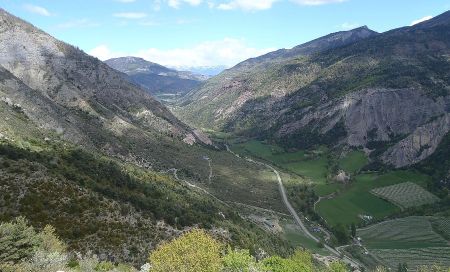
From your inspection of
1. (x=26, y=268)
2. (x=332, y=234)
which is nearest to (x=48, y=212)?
(x=26, y=268)

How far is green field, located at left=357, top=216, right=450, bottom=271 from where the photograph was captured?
134875mm

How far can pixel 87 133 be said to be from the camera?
535ft

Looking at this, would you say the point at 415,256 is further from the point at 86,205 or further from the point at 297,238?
the point at 86,205

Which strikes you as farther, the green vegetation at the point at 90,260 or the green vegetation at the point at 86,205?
the green vegetation at the point at 86,205

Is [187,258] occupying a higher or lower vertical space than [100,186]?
lower

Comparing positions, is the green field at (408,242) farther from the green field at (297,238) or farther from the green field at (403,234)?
the green field at (297,238)

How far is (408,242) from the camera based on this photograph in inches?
5960

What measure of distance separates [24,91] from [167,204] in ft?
302

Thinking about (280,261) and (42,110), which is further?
(42,110)

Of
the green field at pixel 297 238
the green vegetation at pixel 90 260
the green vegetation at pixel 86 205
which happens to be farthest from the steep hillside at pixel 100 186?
the green field at pixel 297 238


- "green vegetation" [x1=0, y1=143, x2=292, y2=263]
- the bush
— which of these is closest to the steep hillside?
"green vegetation" [x1=0, y1=143, x2=292, y2=263]

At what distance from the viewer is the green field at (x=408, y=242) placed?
134875mm

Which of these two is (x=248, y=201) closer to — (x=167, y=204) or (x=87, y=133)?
(x=87, y=133)

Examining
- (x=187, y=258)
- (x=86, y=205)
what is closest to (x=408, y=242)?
(x=86, y=205)
